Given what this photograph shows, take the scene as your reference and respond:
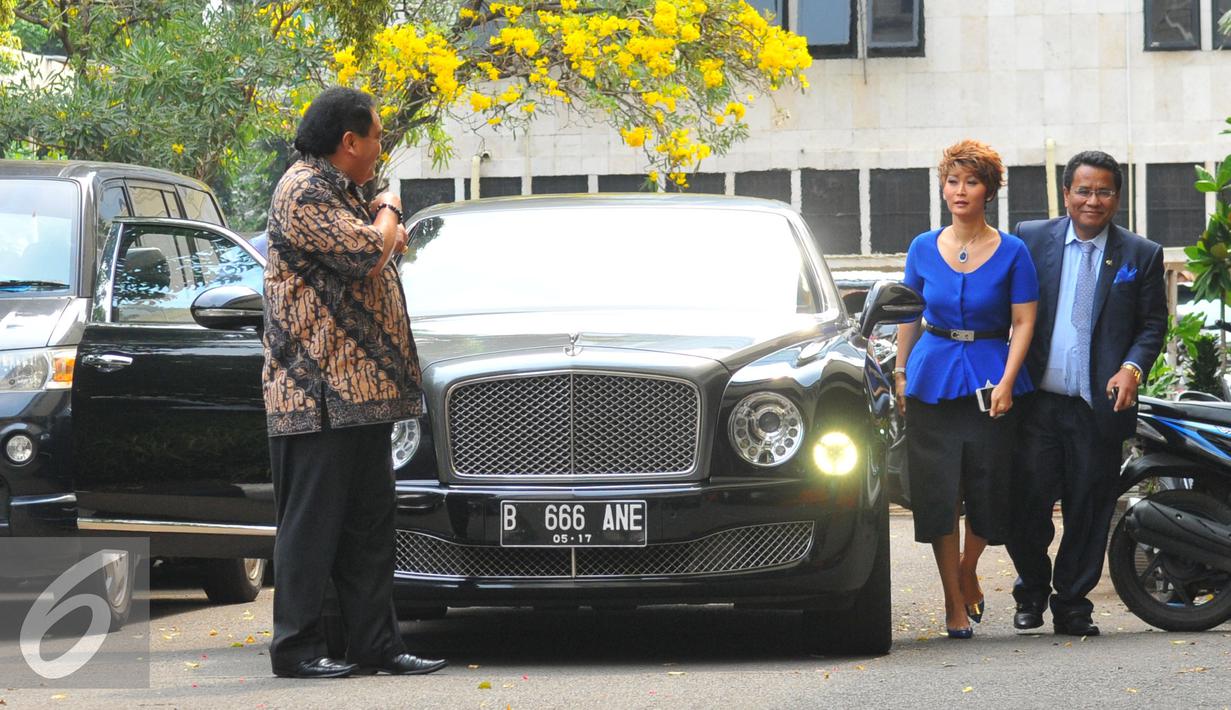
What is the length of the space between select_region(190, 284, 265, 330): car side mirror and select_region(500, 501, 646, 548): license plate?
143cm

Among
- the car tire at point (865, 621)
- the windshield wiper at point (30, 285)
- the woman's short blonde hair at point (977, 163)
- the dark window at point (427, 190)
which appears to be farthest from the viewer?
the dark window at point (427, 190)

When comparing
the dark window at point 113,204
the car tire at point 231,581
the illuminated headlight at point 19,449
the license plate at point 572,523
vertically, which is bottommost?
the car tire at point 231,581

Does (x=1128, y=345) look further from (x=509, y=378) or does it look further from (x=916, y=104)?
(x=916, y=104)

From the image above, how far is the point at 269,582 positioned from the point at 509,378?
16.4 feet

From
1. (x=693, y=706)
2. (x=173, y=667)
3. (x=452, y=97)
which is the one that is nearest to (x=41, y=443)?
(x=173, y=667)

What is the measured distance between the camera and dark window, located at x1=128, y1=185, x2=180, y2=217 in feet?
32.5

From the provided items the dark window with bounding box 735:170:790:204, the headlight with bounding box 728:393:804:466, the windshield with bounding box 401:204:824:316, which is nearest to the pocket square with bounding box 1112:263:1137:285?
the windshield with bounding box 401:204:824:316

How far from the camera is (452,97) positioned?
17484mm

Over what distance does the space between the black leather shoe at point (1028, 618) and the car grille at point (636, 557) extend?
5.72 feet

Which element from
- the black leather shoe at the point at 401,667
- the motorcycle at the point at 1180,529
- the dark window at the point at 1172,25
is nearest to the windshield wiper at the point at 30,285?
the black leather shoe at the point at 401,667

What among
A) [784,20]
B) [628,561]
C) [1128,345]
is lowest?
[628,561]

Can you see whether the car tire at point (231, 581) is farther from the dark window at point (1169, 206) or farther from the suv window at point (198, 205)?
the dark window at point (1169, 206)

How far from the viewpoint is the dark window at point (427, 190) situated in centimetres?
3681

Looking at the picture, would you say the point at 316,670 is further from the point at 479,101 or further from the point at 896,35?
the point at 896,35
